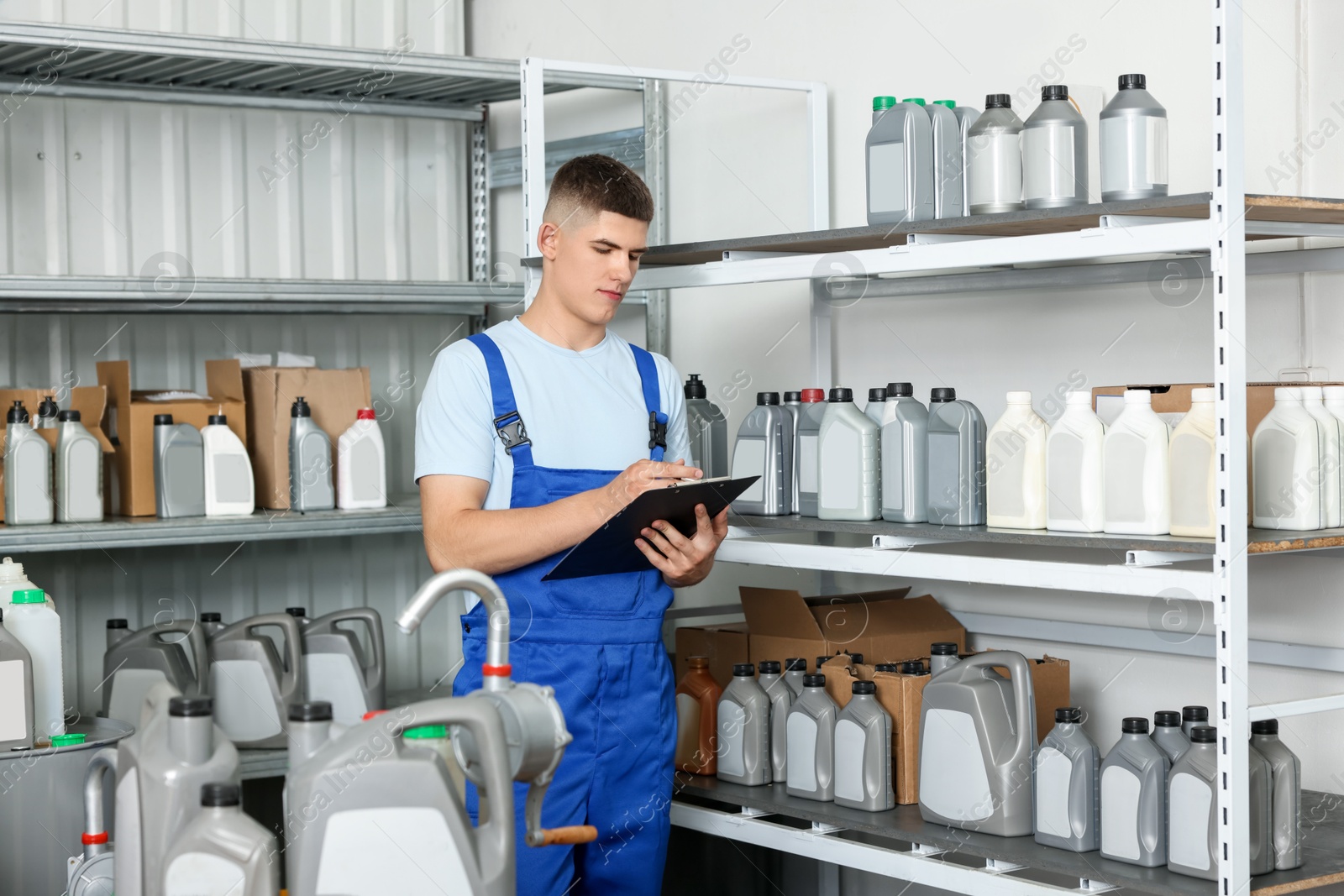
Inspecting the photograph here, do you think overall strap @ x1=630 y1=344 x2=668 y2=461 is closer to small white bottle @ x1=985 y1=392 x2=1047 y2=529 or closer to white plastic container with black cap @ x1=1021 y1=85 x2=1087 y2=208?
small white bottle @ x1=985 y1=392 x2=1047 y2=529

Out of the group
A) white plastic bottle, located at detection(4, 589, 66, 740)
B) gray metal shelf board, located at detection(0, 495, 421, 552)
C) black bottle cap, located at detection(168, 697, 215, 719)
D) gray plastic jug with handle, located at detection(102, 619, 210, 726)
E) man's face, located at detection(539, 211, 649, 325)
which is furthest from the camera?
gray plastic jug with handle, located at detection(102, 619, 210, 726)

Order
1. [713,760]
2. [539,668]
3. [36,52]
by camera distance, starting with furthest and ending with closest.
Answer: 1. [36,52]
2. [713,760]
3. [539,668]

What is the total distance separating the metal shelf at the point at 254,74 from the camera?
3.09 meters

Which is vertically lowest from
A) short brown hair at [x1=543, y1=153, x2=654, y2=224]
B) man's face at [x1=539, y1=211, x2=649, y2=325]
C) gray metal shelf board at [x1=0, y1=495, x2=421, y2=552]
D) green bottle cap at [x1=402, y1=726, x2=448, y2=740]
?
green bottle cap at [x1=402, y1=726, x2=448, y2=740]

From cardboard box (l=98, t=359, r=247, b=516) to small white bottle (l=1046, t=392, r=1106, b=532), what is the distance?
2.04 metres

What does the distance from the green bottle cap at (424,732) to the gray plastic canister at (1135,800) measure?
121 centimetres

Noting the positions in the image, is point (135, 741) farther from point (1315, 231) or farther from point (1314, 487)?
point (1315, 231)

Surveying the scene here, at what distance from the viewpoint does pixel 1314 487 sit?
2.16 meters

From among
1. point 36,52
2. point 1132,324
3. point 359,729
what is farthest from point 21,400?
point 1132,324

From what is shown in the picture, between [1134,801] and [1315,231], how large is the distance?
97 centimetres

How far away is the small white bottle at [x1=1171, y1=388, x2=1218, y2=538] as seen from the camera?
2098 millimetres

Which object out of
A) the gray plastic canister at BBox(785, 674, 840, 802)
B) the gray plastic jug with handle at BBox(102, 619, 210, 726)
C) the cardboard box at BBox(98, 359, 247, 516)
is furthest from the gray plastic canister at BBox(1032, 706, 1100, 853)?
the cardboard box at BBox(98, 359, 247, 516)

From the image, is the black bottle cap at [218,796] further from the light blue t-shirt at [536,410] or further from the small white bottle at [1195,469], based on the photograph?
the small white bottle at [1195,469]

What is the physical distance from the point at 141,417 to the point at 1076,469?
220cm
